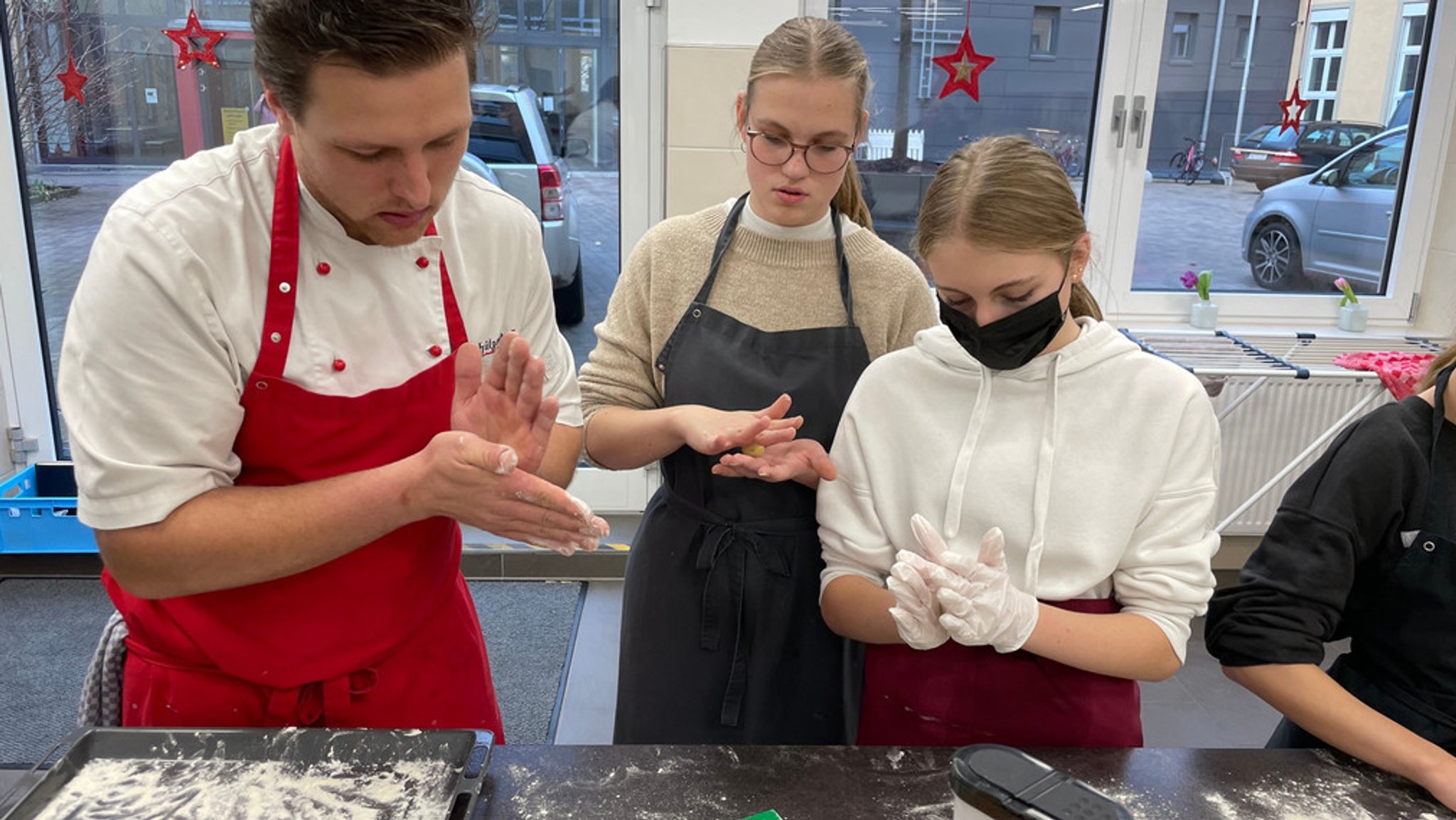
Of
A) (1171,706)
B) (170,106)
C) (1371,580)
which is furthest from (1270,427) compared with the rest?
(170,106)

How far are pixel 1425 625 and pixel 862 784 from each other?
2.41 feet

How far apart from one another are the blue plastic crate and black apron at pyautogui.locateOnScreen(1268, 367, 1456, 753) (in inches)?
131

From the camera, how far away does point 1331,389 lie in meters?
3.18

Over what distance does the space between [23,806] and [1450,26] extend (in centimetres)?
403

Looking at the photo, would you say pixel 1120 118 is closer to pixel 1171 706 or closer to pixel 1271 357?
pixel 1271 357

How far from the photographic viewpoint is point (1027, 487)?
1.28m

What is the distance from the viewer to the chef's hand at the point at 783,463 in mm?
1294

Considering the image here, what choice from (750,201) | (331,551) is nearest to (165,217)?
(331,551)

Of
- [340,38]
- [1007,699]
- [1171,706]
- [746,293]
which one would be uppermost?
[340,38]

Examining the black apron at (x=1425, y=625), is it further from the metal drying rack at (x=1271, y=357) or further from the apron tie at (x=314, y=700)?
the metal drying rack at (x=1271, y=357)

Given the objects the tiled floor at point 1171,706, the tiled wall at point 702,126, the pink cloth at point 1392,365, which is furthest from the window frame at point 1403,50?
the tiled wall at point 702,126

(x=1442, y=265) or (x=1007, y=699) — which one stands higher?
(x=1442, y=265)

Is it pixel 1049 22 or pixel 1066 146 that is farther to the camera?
pixel 1066 146

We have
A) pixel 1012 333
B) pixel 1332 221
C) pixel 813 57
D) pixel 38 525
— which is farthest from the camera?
pixel 1332 221
